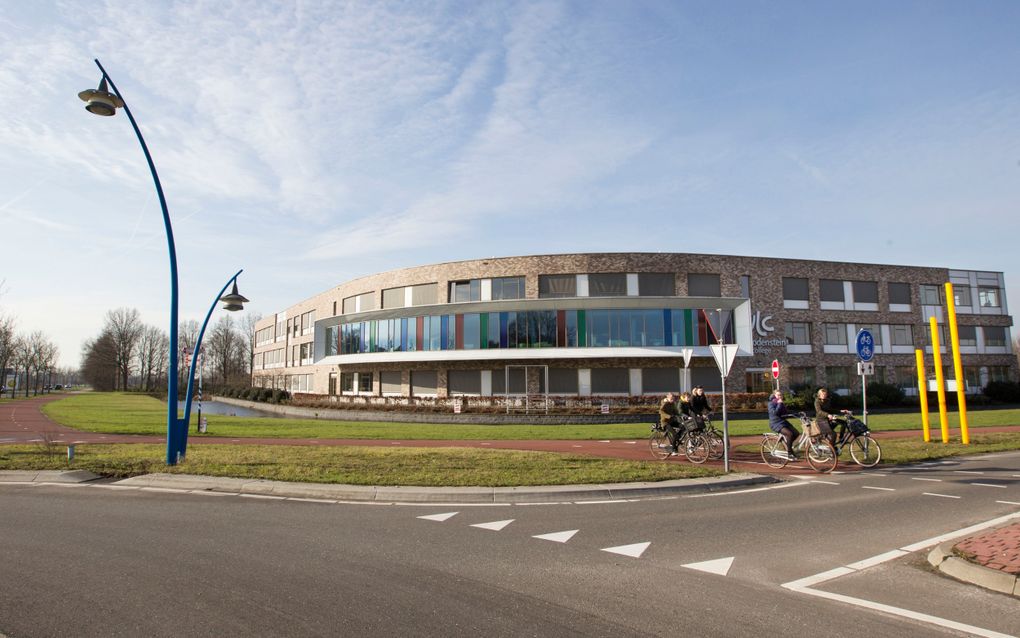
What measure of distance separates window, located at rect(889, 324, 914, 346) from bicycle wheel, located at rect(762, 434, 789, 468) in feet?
123

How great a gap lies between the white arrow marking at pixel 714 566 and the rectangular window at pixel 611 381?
107ft

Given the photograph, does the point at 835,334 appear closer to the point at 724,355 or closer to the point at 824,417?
the point at 824,417

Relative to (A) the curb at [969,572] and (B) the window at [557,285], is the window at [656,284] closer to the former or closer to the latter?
(B) the window at [557,285]

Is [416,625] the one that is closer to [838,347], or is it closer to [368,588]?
[368,588]

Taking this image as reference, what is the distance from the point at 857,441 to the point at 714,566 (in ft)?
28.7

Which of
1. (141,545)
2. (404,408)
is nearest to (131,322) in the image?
(404,408)

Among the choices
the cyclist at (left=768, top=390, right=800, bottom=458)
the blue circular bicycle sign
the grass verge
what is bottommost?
the grass verge

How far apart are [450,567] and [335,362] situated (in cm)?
4481

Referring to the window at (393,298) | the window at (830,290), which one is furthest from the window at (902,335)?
the window at (393,298)

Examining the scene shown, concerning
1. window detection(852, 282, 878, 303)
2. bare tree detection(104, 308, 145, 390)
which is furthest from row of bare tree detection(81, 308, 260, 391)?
window detection(852, 282, 878, 303)

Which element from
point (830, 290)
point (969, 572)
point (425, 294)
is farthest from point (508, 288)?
point (969, 572)

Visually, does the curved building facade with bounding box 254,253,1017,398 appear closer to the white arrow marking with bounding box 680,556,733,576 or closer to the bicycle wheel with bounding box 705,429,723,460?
the bicycle wheel with bounding box 705,429,723,460

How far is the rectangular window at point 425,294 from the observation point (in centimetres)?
4369

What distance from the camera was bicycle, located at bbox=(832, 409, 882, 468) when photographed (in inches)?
482
